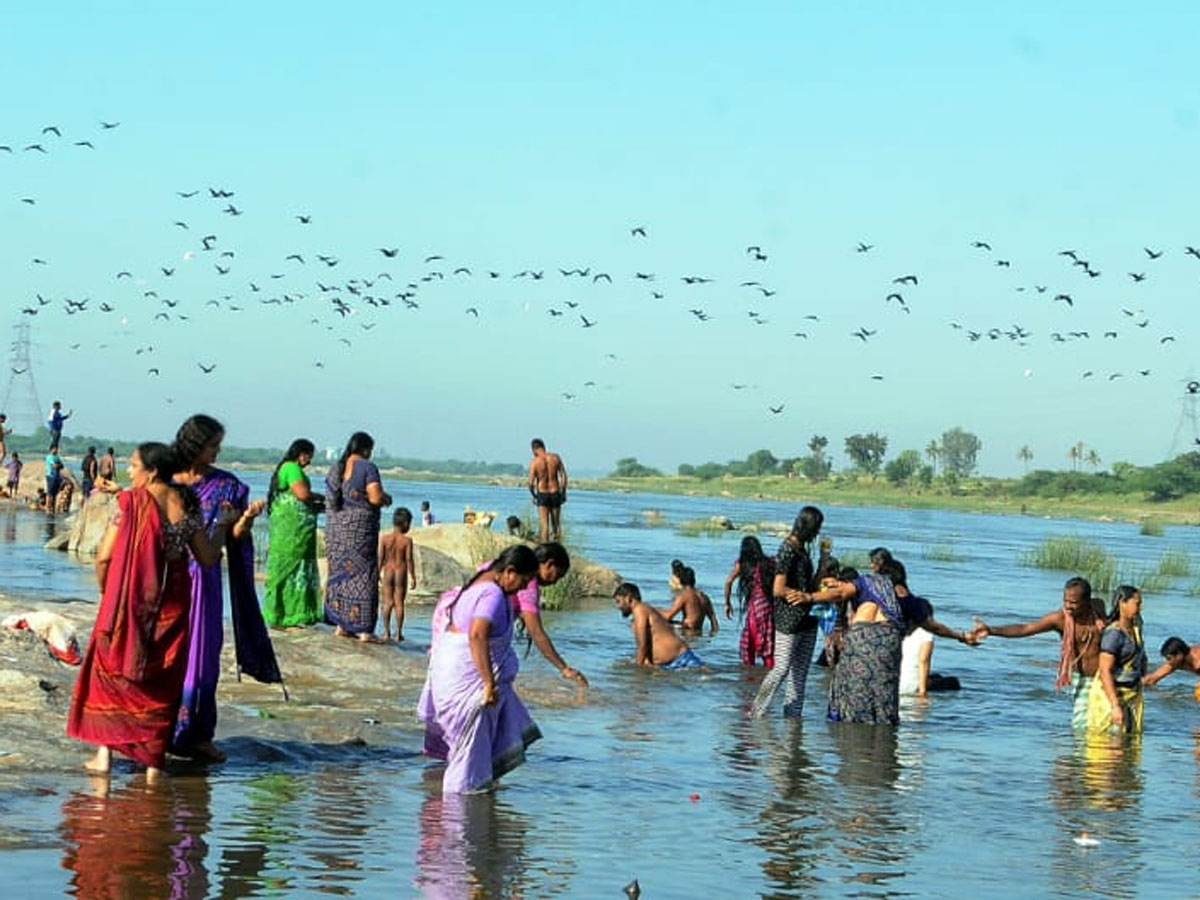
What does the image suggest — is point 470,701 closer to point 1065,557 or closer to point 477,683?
point 477,683

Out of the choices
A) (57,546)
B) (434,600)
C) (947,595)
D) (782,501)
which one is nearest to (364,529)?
(434,600)

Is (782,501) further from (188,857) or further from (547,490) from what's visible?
(188,857)

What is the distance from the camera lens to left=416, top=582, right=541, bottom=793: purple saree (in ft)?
29.0

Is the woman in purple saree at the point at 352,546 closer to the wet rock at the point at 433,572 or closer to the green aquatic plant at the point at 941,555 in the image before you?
the wet rock at the point at 433,572

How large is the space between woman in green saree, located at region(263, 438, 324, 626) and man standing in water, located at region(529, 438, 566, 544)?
889cm

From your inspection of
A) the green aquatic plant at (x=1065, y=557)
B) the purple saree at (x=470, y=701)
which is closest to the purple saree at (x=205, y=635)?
the purple saree at (x=470, y=701)

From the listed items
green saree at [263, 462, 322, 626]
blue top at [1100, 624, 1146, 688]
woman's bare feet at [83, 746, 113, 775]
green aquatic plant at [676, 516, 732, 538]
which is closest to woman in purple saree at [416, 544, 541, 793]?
woman's bare feet at [83, 746, 113, 775]

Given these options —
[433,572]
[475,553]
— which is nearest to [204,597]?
[433,572]

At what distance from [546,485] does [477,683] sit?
14953mm

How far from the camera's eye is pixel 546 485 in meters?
23.9

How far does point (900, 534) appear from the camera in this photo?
62.8m

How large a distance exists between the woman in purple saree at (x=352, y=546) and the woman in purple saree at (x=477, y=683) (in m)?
5.49

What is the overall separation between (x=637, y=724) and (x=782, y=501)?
9706cm

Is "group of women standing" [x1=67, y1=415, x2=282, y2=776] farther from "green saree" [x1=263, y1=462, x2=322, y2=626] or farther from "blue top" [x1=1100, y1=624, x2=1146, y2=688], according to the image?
"blue top" [x1=1100, y1=624, x2=1146, y2=688]
